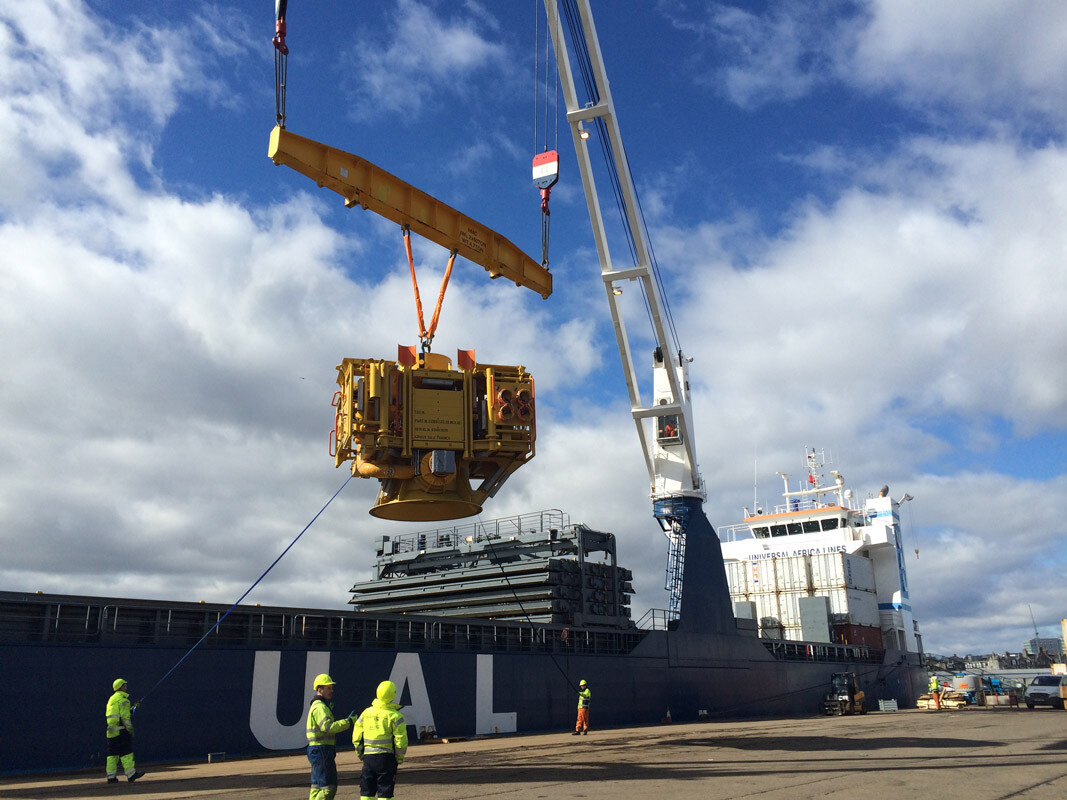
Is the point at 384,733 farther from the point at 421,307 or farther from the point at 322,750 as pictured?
the point at 421,307

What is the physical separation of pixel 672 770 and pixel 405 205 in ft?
37.0

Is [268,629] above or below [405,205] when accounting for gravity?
below

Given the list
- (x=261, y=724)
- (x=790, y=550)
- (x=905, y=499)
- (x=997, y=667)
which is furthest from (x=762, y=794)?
(x=997, y=667)

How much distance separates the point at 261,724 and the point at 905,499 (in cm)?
3365

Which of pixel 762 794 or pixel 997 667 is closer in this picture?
pixel 762 794

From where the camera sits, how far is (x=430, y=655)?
17750 millimetres

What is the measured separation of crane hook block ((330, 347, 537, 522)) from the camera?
14.1m

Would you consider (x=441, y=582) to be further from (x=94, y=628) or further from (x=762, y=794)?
(x=762, y=794)

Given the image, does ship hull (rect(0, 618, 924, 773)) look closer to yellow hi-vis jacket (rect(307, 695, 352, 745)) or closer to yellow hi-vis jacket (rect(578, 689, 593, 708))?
yellow hi-vis jacket (rect(578, 689, 593, 708))

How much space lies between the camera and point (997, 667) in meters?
87.9

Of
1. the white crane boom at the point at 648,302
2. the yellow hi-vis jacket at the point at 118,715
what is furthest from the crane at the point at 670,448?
the yellow hi-vis jacket at the point at 118,715

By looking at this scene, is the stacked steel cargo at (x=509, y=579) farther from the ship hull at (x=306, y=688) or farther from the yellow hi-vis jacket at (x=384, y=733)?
the yellow hi-vis jacket at (x=384, y=733)

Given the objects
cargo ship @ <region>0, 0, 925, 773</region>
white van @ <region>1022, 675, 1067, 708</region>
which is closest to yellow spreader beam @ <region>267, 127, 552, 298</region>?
cargo ship @ <region>0, 0, 925, 773</region>

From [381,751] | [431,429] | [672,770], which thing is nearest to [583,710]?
[672,770]
